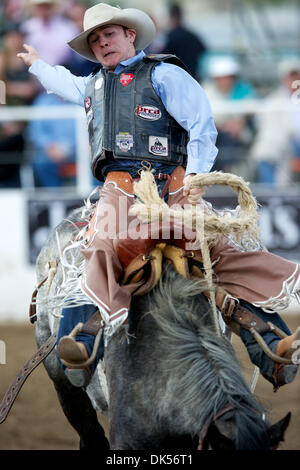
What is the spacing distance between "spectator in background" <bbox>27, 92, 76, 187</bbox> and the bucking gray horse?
5546mm

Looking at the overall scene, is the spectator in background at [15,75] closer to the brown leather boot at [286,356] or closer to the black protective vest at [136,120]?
the black protective vest at [136,120]

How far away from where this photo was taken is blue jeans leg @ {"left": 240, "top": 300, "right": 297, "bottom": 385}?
338cm

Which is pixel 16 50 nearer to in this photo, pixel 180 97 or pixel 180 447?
pixel 180 97

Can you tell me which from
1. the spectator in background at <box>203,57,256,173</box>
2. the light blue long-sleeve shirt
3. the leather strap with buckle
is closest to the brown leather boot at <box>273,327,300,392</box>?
the light blue long-sleeve shirt

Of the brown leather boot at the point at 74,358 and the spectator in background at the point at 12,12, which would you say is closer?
the brown leather boot at the point at 74,358

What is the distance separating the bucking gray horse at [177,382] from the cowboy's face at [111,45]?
43.8 inches

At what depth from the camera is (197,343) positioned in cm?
324

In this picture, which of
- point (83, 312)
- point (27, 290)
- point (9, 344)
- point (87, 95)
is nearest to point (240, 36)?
point (27, 290)

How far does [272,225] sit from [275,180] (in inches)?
23.7

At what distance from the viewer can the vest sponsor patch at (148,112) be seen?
12.4 ft

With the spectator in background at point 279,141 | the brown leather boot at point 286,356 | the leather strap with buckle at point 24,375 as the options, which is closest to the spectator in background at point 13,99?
the spectator in background at point 279,141

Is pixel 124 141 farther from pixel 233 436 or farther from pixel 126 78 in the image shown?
pixel 233 436

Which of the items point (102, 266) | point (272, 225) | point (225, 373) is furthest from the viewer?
point (272, 225)

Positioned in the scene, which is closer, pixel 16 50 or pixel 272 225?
pixel 272 225
